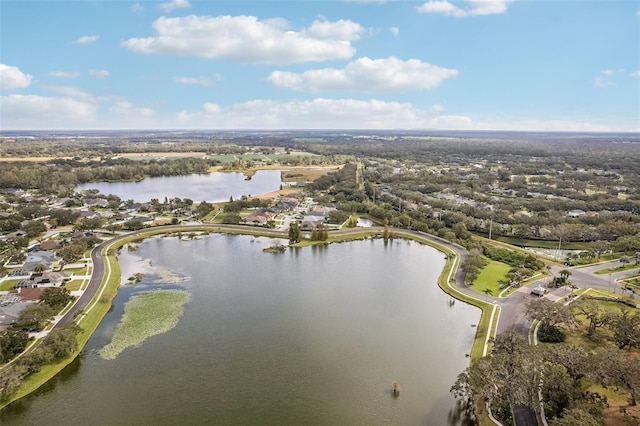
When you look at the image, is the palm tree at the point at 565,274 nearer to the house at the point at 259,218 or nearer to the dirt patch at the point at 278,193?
the house at the point at 259,218

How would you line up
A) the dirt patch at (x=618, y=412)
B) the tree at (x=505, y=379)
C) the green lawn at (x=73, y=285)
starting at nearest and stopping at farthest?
the tree at (x=505, y=379), the dirt patch at (x=618, y=412), the green lawn at (x=73, y=285)

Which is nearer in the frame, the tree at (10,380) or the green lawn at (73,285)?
the tree at (10,380)

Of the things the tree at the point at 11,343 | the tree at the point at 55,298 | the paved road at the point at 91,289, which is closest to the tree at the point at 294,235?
the paved road at the point at 91,289

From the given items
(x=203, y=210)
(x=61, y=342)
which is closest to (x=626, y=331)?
(x=61, y=342)

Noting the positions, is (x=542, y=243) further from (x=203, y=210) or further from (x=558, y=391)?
(x=203, y=210)

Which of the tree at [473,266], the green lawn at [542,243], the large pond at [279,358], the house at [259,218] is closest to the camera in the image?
the large pond at [279,358]

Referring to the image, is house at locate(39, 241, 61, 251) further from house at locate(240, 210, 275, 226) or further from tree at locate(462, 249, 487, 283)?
tree at locate(462, 249, 487, 283)

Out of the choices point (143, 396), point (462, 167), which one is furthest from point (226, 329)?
point (462, 167)

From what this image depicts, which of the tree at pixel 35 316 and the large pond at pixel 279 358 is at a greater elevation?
the tree at pixel 35 316
